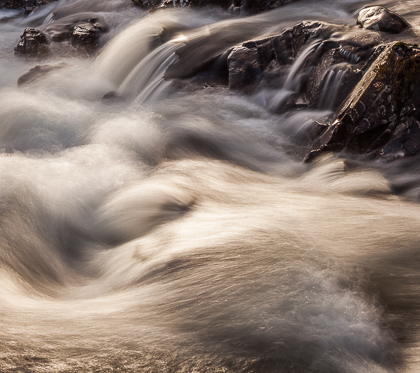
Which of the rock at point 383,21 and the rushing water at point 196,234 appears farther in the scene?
the rock at point 383,21

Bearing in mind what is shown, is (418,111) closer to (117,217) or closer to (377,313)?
(377,313)

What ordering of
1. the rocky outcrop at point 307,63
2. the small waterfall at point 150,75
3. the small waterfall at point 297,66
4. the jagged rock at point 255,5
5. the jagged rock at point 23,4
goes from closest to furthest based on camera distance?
the rocky outcrop at point 307,63
the small waterfall at point 297,66
the small waterfall at point 150,75
the jagged rock at point 255,5
the jagged rock at point 23,4

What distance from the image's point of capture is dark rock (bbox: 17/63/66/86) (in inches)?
331

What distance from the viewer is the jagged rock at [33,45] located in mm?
9781

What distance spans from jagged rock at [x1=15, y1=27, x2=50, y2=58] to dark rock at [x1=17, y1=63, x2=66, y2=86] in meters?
1.04

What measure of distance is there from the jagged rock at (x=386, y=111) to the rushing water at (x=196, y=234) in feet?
0.81

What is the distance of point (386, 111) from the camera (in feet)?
16.7

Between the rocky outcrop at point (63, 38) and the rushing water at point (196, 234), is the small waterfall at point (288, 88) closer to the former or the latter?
the rushing water at point (196, 234)

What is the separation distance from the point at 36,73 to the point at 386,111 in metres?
6.78

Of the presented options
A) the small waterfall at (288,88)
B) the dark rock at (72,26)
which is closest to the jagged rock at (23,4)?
the dark rock at (72,26)

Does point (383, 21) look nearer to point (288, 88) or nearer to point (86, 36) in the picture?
point (288, 88)

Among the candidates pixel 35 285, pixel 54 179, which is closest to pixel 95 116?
pixel 54 179

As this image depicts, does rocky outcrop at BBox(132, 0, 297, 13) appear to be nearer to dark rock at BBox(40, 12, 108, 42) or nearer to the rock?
dark rock at BBox(40, 12, 108, 42)

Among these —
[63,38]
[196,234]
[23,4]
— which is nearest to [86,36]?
[63,38]
